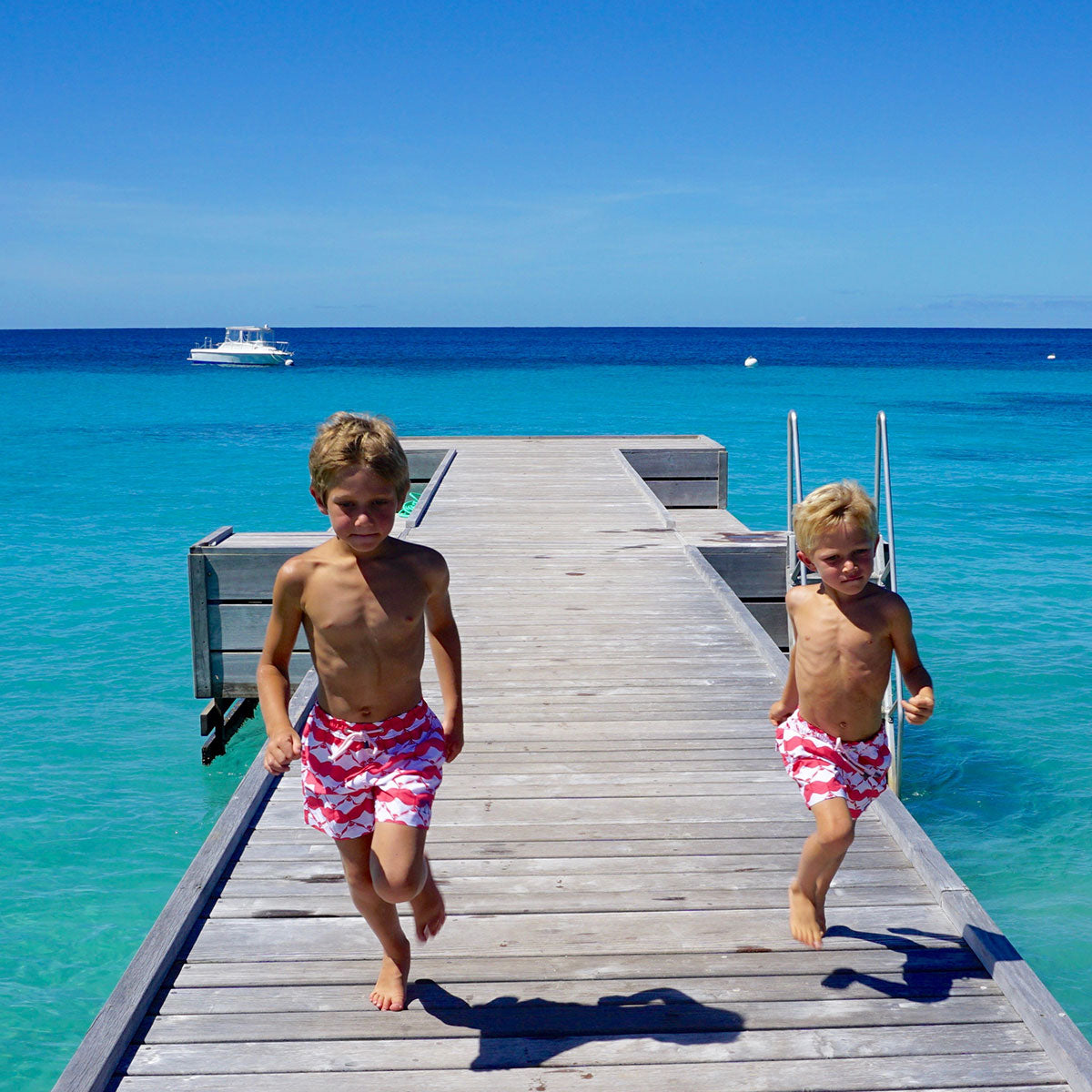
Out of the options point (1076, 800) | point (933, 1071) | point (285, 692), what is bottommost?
point (1076, 800)

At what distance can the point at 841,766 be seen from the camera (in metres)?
3.10

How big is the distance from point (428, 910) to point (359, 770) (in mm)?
406

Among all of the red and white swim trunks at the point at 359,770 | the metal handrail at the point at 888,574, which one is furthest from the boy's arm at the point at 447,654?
the metal handrail at the point at 888,574

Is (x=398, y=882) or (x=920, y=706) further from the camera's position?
(x=920, y=706)

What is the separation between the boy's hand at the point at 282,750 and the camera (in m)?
2.62

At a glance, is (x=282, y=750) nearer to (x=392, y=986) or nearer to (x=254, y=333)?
(x=392, y=986)

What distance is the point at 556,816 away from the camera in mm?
4051

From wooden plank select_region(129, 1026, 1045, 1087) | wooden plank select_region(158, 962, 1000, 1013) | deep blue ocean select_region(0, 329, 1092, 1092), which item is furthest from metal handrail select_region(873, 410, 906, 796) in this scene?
wooden plank select_region(129, 1026, 1045, 1087)

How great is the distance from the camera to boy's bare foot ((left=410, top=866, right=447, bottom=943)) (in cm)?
283

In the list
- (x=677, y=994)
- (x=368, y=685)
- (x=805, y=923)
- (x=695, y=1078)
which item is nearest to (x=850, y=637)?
(x=805, y=923)

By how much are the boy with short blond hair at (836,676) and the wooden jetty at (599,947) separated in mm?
326

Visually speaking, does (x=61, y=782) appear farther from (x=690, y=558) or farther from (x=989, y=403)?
(x=989, y=403)

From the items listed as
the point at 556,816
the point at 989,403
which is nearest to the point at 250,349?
the point at 989,403

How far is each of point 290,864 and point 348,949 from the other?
0.59m
